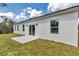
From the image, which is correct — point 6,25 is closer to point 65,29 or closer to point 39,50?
point 65,29

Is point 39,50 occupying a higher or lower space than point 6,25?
lower

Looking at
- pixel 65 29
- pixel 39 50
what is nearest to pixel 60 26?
pixel 65 29

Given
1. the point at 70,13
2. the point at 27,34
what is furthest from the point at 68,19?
the point at 27,34

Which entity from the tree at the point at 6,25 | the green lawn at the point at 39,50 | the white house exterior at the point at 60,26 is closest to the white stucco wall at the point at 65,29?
the white house exterior at the point at 60,26

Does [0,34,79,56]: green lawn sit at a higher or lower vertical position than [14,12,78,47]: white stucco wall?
lower

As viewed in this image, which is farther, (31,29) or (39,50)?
(31,29)

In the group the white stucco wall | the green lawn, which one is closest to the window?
the white stucco wall

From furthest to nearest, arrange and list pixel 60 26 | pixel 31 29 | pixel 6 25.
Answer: pixel 6 25
pixel 31 29
pixel 60 26

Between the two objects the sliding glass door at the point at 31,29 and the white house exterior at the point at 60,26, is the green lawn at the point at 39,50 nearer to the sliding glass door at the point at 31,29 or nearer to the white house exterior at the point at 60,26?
the white house exterior at the point at 60,26

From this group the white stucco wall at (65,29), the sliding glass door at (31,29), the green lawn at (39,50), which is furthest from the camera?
the sliding glass door at (31,29)

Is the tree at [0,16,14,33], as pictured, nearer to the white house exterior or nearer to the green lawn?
the white house exterior

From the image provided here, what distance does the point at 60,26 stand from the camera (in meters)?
12.6

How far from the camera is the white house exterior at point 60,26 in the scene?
34.9 ft

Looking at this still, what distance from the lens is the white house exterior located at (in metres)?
10.6
